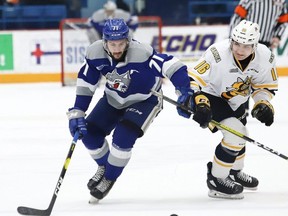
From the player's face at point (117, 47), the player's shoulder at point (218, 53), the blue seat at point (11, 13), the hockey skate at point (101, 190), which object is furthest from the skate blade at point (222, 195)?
the blue seat at point (11, 13)

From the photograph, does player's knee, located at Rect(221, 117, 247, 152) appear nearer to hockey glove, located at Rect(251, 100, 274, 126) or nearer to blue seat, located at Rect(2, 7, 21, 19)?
hockey glove, located at Rect(251, 100, 274, 126)

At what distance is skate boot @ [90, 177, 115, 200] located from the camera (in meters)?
3.66

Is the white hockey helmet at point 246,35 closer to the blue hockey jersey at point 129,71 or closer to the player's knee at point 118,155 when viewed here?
the blue hockey jersey at point 129,71

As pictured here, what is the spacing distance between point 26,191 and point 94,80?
27.7 inches

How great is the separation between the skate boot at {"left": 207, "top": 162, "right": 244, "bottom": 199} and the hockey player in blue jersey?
42 centimetres

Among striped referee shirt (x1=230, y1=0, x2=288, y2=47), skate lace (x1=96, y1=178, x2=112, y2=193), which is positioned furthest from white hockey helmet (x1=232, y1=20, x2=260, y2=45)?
striped referee shirt (x1=230, y1=0, x2=288, y2=47)

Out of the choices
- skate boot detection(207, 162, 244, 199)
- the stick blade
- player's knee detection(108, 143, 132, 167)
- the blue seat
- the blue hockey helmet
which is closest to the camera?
the stick blade

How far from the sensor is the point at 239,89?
3.75 metres

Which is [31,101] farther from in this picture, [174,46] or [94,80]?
[94,80]

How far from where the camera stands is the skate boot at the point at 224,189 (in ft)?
12.3

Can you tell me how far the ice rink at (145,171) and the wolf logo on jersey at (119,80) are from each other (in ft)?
1.69

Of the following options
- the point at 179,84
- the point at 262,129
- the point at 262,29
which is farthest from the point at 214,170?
the point at 262,29

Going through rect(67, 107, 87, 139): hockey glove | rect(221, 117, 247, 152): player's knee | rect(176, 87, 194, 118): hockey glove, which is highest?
rect(176, 87, 194, 118): hockey glove

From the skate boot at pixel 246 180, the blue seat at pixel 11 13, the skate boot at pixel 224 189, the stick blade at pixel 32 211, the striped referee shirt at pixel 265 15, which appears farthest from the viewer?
the blue seat at pixel 11 13
